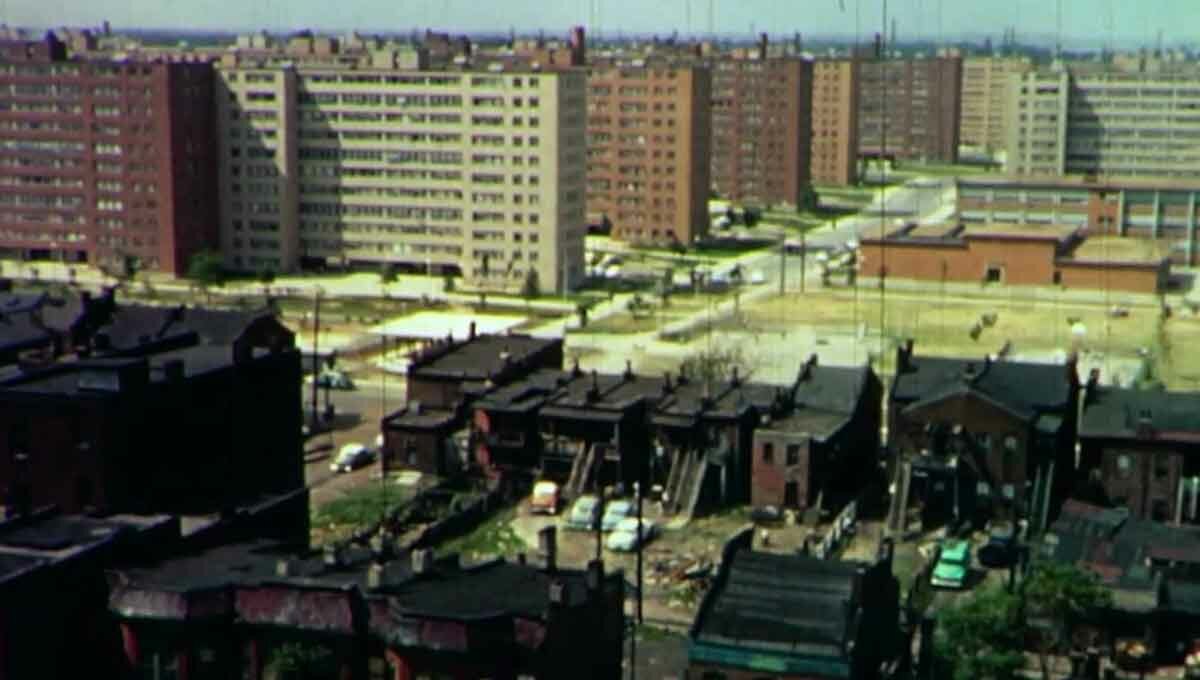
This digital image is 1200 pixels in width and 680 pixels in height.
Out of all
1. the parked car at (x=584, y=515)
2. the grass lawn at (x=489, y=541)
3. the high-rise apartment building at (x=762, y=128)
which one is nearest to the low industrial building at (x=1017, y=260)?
the high-rise apartment building at (x=762, y=128)

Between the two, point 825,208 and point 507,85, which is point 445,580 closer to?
point 507,85

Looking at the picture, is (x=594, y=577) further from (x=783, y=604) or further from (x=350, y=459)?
(x=350, y=459)

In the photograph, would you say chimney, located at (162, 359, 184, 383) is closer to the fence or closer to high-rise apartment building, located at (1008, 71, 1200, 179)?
the fence

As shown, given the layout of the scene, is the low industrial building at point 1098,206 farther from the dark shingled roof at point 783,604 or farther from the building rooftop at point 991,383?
the dark shingled roof at point 783,604

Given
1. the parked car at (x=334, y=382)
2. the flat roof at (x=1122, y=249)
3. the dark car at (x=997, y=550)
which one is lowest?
the dark car at (x=997, y=550)

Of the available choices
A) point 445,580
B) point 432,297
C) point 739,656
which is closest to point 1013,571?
point 739,656
